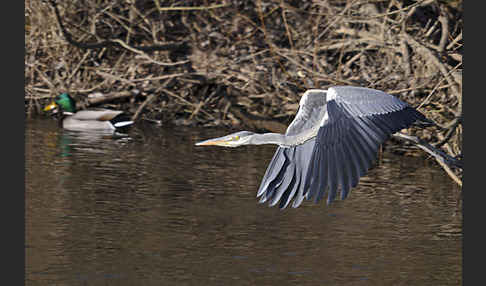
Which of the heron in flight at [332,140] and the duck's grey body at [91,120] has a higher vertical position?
the heron in flight at [332,140]

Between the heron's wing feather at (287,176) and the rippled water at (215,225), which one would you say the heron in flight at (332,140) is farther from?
the rippled water at (215,225)

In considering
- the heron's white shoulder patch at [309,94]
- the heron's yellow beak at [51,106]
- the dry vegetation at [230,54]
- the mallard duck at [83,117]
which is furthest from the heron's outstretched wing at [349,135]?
the heron's yellow beak at [51,106]

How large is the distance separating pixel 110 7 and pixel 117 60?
935mm

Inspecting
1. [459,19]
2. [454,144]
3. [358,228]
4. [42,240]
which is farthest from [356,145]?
[459,19]

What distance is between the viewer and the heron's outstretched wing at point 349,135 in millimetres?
5586

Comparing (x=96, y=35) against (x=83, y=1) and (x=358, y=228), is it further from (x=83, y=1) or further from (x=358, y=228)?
(x=358, y=228)

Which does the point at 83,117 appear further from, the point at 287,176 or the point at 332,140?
the point at 332,140

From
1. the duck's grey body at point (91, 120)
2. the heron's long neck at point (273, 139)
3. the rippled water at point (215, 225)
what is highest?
the heron's long neck at point (273, 139)

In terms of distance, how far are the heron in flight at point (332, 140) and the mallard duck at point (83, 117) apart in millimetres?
6776

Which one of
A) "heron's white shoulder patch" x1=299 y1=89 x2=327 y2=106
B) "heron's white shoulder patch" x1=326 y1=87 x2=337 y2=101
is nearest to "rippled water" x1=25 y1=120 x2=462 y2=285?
"heron's white shoulder patch" x1=299 y1=89 x2=327 y2=106

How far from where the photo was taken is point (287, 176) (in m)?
6.79

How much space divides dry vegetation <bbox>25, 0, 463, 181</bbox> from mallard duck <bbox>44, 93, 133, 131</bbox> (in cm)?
43

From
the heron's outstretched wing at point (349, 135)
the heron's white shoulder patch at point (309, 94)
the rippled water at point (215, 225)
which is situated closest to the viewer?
the heron's outstretched wing at point (349, 135)

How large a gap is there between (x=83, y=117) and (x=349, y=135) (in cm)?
856
